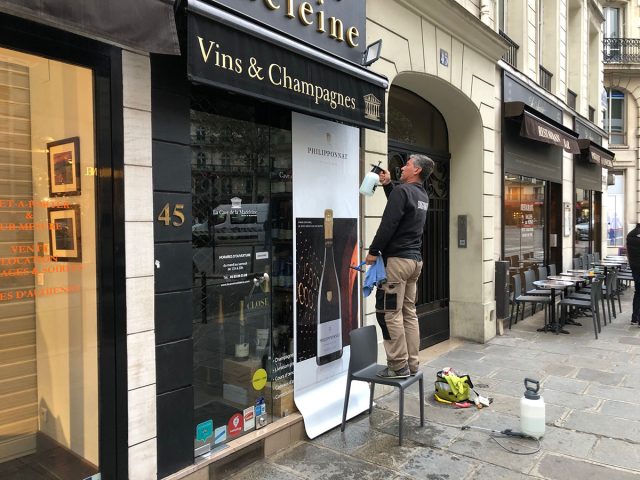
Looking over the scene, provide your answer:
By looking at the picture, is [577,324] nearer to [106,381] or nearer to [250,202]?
[250,202]

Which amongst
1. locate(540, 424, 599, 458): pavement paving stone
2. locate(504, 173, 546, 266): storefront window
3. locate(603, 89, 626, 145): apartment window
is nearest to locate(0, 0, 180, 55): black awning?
locate(540, 424, 599, 458): pavement paving stone

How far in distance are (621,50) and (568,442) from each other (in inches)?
996

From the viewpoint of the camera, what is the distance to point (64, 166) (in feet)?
9.52

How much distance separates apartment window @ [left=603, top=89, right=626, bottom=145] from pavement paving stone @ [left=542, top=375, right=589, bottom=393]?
71.3 ft

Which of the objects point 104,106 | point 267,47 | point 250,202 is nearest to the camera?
point 104,106

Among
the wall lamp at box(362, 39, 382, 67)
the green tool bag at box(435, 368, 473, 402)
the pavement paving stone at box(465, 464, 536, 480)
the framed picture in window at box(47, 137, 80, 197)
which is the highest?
the wall lamp at box(362, 39, 382, 67)

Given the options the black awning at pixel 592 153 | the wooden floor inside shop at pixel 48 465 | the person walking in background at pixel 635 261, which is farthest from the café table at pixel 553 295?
the wooden floor inside shop at pixel 48 465

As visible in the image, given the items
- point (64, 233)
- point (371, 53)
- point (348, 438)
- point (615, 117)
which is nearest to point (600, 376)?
point (348, 438)

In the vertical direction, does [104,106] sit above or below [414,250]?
above

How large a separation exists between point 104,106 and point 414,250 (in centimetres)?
250

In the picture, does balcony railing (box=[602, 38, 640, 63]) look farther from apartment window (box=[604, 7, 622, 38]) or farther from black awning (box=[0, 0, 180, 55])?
black awning (box=[0, 0, 180, 55])

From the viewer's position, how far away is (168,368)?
313cm

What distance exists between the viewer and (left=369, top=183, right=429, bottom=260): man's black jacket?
12.7ft

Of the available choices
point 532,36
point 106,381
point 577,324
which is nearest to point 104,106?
point 106,381
